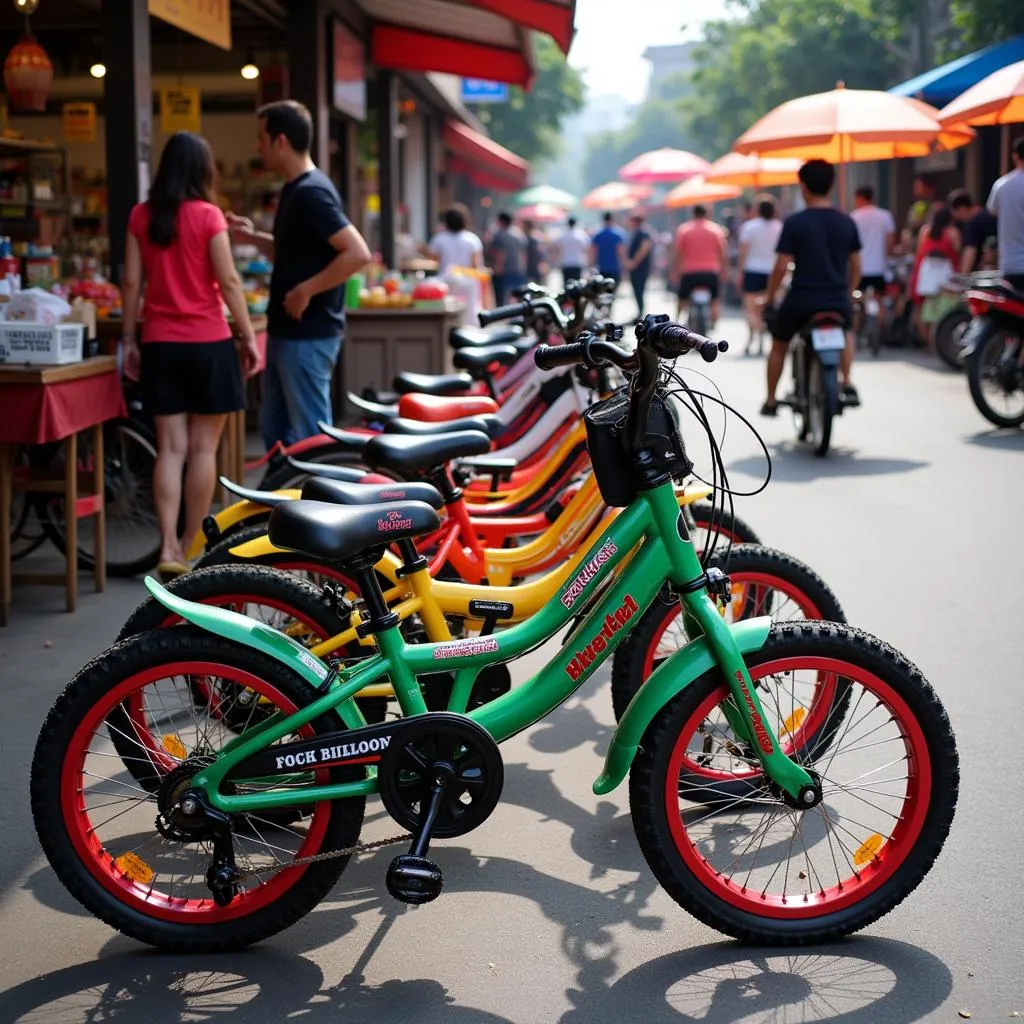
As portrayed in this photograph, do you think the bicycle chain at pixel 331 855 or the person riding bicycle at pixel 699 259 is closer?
the bicycle chain at pixel 331 855

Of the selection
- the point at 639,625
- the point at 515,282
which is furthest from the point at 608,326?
the point at 515,282

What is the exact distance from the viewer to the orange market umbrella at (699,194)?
76.6 ft

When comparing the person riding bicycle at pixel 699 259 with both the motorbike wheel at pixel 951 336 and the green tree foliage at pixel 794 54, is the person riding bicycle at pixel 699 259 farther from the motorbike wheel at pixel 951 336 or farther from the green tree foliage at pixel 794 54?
the green tree foliage at pixel 794 54

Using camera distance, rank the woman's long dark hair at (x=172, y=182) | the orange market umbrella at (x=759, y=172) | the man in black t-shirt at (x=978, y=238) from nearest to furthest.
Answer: the woman's long dark hair at (x=172, y=182), the man in black t-shirt at (x=978, y=238), the orange market umbrella at (x=759, y=172)

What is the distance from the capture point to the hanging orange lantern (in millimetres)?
9047

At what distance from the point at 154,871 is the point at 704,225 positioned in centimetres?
1699

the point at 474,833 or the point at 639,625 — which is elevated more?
the point at 639,625

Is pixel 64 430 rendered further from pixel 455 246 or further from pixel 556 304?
pixel 455 246

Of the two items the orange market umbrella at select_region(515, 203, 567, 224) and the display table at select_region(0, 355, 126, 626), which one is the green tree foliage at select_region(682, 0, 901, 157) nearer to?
the orange market umbrella at select_region(515, 203, 567, 224)

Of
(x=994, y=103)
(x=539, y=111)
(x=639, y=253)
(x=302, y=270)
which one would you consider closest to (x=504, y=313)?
(x=302, y=270)

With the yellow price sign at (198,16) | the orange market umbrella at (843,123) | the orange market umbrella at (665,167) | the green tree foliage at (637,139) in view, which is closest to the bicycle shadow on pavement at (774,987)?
the yellow price sign at (198,16)

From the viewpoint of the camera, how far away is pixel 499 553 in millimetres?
5012

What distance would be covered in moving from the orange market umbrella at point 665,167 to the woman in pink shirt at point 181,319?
861 inches

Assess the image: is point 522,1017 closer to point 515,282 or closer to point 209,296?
point 209,296
